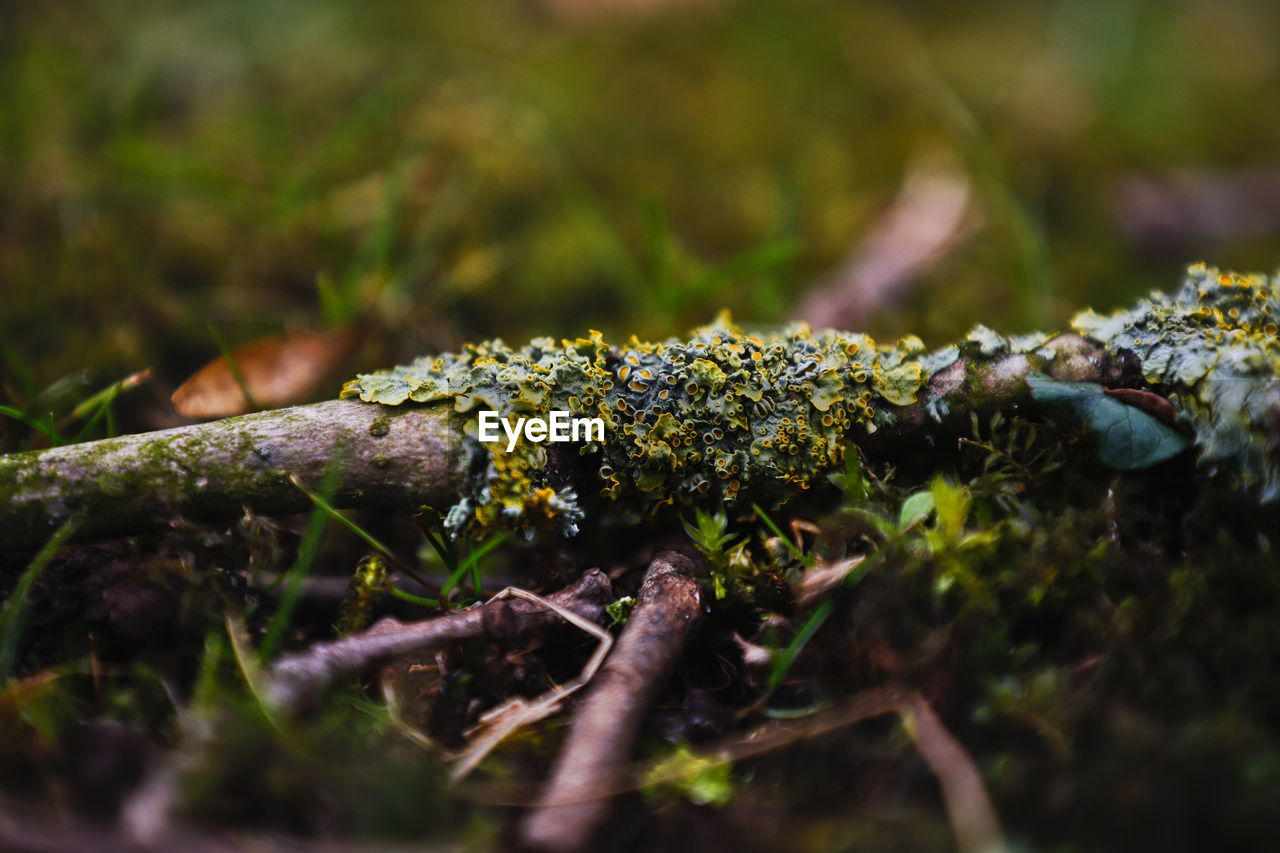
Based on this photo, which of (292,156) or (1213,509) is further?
(292,156)

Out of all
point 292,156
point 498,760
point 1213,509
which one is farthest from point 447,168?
point 1213,509

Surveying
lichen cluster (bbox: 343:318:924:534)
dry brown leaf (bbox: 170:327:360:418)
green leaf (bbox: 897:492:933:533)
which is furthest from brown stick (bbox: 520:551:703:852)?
dry brown leaf (bbox: 170:327:360:418)

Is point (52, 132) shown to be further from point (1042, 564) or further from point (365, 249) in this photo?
point (1042, 564)

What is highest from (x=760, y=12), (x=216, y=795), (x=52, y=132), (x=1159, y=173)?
(x=760, y=12)

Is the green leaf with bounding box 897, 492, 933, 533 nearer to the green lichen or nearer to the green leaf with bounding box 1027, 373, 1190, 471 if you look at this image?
the green lichen

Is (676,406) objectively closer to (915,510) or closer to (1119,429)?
(915,510)

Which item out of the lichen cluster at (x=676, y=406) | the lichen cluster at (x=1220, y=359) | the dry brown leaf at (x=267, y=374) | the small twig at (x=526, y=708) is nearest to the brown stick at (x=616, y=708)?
the small twig at (x=526, y=708)

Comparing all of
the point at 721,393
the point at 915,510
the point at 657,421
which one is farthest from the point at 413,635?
the point at 915,510

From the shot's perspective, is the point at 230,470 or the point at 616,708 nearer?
the point at 616,708
